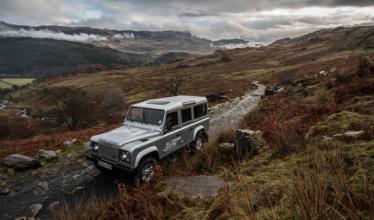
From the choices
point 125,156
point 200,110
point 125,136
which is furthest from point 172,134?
point 200,110

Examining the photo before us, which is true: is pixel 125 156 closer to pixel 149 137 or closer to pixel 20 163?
pixel 149 137

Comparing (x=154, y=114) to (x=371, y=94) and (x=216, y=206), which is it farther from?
(x=371, y=94)

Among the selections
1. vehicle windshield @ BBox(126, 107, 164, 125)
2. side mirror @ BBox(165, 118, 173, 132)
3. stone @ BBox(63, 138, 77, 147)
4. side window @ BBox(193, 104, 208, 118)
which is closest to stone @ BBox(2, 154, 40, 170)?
stone @ BBox(63, 138, 77, 147)

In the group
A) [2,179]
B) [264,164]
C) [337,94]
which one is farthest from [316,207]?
[337,94]

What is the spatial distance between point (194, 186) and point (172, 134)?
424 centimetres

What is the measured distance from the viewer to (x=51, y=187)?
31.0 feet

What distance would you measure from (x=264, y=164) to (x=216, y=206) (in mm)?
2856

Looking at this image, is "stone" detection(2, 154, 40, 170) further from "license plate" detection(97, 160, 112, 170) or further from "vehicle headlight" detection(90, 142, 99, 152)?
"license plate" detection(97, 160, 112, 170)

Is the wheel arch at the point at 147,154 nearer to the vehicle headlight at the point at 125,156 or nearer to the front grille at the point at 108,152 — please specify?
the vehicle headlight at the point at 125,156

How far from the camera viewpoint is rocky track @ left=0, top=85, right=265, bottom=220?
324 inches

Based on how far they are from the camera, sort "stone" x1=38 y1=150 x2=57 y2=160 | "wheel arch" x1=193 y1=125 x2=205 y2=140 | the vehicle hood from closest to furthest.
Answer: the vehicle hood → "wheel arch" x1=193 y1=125 x2=205 y2=140 → "stone" x1=38 y1=150 x2=57 y2=160

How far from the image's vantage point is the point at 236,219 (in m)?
3.17

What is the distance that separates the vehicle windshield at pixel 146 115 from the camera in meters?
10.2

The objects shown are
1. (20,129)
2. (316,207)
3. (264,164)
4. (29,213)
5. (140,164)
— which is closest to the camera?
(316,207)
